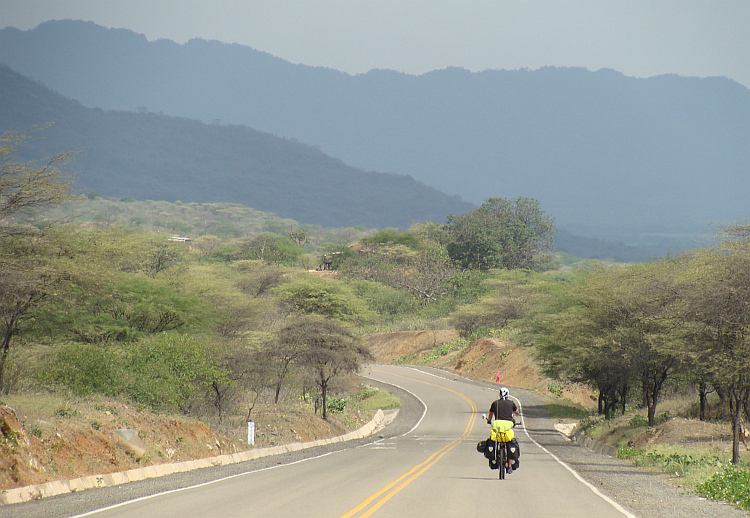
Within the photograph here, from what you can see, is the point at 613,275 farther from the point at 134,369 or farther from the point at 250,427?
the point at 134,369

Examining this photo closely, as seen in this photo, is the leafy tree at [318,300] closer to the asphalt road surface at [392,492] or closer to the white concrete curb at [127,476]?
the white concrete curb at [127,476]

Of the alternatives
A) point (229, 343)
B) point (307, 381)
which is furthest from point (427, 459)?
point (307, 381)

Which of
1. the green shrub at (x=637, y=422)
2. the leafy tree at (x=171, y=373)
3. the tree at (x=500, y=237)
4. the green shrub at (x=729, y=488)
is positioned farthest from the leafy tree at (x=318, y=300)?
the tree at (x=500, y=237)

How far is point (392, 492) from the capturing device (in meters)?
12.7

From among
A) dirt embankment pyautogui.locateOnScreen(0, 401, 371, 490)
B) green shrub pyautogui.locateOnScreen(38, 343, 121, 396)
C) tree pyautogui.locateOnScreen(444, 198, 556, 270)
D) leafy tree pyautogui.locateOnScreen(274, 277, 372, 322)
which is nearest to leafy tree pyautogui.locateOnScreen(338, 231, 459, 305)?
tree pyautogui.locateOnScreen(444, 198, 556, 270)

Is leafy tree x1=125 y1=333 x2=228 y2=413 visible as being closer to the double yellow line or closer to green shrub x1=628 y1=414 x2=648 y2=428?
the double yellow line

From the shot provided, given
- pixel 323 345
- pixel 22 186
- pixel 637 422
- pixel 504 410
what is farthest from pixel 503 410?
pixel 323 345

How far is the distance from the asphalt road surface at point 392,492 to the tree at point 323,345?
25.1 ft

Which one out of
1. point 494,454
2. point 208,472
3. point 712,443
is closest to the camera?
point 494,454

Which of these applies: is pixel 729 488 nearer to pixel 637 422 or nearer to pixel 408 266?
pixel 637 422

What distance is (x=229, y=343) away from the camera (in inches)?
1155

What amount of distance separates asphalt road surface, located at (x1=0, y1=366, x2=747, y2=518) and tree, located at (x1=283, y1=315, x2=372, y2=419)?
764cm

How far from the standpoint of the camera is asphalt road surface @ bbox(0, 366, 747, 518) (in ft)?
35.5

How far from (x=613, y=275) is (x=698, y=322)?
16209mm
